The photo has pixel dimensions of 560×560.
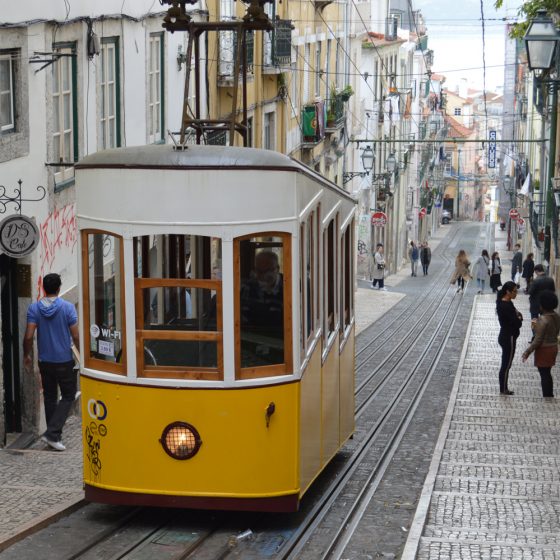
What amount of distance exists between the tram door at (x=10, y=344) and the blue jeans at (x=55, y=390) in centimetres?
96

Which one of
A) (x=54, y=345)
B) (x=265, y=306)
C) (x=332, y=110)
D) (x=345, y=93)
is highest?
(x=345, y=93)

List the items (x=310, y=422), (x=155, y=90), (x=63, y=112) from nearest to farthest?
(x=310, y=422)
(x=63, y=112)
(x=155, y=90)

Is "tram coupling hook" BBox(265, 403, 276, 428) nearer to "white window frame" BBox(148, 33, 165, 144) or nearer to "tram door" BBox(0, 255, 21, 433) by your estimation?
"tram door" BBox(0, 255, 21, 433)

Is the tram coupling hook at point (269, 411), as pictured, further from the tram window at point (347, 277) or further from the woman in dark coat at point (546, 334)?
the woman in dark coat at point (546, 334)

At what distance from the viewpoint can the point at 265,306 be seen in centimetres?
771

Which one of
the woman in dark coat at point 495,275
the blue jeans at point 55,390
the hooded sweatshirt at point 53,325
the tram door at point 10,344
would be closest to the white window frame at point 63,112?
the tram door at point 10,344

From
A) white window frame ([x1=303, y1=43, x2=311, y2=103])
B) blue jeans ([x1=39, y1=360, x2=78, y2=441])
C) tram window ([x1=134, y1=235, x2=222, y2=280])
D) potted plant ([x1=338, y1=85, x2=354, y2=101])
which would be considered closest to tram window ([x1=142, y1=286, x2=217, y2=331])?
tram window ([x1=134, y1=235, x2=222, y2=280])

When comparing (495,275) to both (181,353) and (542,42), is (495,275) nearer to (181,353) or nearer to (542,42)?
(542,42)

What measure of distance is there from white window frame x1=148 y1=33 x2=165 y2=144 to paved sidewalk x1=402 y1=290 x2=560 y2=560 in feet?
17.9

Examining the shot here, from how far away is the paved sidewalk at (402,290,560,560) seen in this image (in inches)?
300

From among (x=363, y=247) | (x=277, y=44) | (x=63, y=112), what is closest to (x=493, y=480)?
(x=63, y=112)

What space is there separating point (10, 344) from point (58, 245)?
1.47 m

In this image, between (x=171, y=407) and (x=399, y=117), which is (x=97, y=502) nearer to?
(x=171, y=407)

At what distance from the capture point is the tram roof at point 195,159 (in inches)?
299
